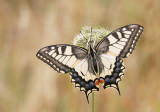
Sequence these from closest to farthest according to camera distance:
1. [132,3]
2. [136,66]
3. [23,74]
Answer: [136,66] < [132,3] < [23,74]

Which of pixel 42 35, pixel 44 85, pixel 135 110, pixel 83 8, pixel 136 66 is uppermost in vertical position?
pixel 83 8

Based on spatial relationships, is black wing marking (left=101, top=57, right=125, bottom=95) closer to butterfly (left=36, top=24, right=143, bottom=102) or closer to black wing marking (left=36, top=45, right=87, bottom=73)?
butterfly (left=36, top=24, right=143, bottom=102)

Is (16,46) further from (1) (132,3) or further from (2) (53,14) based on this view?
(1) (132,3)

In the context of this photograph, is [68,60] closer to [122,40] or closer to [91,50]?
[91,50]

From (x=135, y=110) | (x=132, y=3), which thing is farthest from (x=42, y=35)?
(x=135, y=110)

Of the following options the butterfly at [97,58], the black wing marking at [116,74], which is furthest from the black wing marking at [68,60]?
the black wing marking at [116,74]

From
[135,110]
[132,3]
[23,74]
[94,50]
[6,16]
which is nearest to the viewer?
[94,50]

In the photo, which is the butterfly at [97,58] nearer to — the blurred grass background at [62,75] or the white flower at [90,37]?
the white flower at [90,37]
